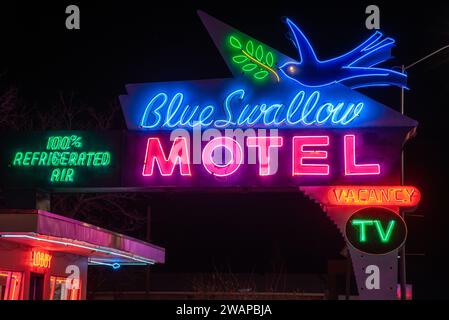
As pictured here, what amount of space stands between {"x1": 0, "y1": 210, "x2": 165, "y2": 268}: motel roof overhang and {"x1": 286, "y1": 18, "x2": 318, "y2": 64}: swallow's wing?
6020 millimetres

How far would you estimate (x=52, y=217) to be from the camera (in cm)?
1366

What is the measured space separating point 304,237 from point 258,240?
3329 mm

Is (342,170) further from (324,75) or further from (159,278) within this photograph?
(159,278)

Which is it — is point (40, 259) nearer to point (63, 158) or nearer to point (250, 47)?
point (63, 158)

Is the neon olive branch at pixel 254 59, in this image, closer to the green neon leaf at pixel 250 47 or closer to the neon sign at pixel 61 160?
the green neon leaf at pixel 250 47

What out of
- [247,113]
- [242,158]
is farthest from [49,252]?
[247,113]

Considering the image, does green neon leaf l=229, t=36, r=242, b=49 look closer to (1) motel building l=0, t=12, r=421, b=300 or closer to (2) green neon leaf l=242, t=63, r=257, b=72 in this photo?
(1) motel building l=0, t=12, r=421, b=300

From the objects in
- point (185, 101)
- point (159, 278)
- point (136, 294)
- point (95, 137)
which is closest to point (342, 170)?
point (185, 101)

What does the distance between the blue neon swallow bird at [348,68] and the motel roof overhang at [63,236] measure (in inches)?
223

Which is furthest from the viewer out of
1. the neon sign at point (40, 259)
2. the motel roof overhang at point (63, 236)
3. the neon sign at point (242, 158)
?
the neon sign at point (242, 158)

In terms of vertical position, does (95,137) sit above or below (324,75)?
below

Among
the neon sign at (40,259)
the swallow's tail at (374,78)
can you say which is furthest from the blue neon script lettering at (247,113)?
the neon sign at (40,259)

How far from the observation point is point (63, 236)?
1410cm

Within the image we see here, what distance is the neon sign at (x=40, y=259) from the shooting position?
53.0 feet
